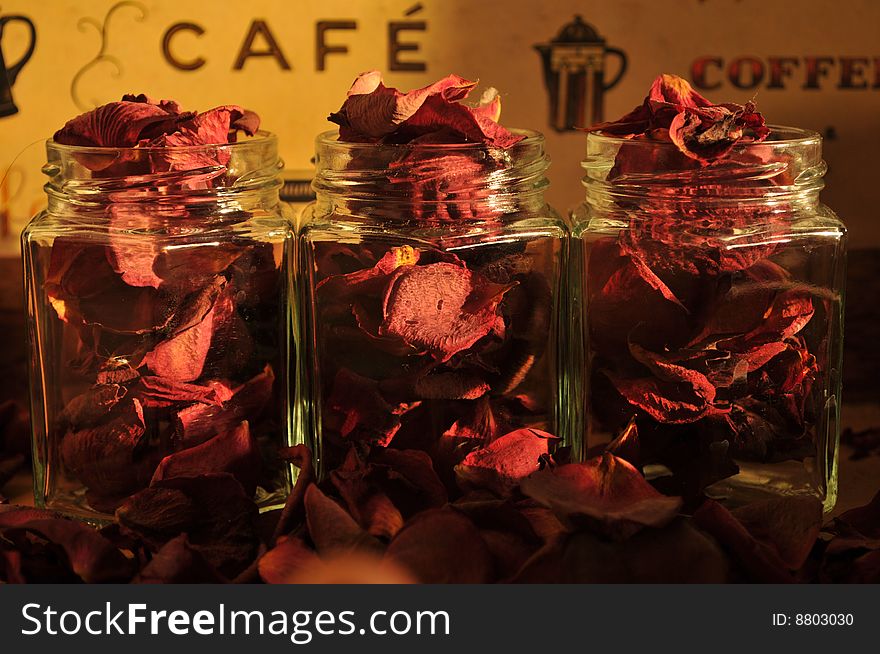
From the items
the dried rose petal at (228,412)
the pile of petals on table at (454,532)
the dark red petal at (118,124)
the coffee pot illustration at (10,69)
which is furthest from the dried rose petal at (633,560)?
the coffee pot illustration at (10,69)

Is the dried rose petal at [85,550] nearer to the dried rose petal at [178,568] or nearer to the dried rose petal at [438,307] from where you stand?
the dried rose petal at [178,568]

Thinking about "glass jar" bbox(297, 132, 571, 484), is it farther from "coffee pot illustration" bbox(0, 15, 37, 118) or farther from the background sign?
"coffee pot illustration" bbox(0, 15, 37, 118)

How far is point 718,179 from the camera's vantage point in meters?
0.61

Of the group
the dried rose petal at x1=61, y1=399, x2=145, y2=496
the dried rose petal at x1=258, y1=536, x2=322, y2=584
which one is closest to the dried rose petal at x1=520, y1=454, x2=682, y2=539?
the dried rose petal at x1=258, y1=536, x2=322, y2=584

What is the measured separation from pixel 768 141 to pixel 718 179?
0.12 ft

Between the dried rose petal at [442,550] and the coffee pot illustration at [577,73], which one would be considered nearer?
the dried rose petal at [442,550]

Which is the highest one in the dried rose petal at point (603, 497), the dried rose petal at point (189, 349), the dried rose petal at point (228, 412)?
the dried rose petal at point (189, 349)

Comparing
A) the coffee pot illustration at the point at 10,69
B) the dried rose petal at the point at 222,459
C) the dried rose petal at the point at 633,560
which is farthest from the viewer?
the coffee pot illustration at the point at 10,69

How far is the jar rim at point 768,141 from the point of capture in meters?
0.60

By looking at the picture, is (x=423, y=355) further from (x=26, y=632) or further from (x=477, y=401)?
(x=26, y=632)

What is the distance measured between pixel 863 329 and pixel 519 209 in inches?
14.0

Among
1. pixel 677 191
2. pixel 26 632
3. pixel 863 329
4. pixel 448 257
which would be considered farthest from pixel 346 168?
pixel 863 329

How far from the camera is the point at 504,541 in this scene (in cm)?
55

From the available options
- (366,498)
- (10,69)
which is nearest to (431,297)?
(366,498)
